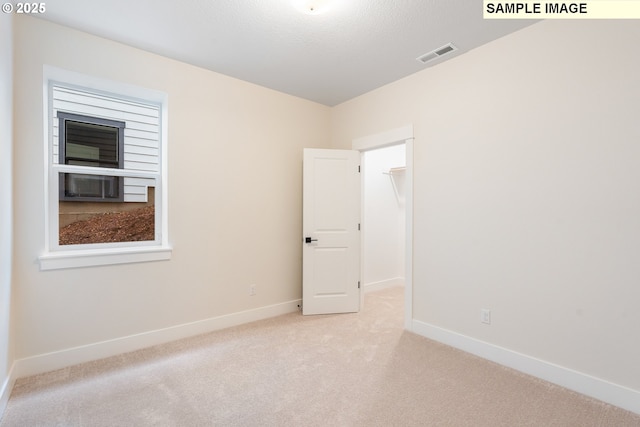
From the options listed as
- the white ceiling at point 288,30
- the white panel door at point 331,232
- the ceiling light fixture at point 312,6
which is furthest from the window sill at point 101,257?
the ceiling light fixture at point 312,6

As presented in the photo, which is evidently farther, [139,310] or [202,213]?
[202,213]

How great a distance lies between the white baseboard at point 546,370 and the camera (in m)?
1.95

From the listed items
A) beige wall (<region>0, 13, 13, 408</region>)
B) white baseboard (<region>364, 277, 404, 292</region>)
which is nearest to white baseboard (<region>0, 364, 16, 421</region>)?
beige wall (<region>0, 13, 13, 408</region>)

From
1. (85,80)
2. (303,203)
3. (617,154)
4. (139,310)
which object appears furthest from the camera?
(303,203)

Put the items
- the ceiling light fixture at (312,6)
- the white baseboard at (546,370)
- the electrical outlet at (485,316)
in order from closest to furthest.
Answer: the white baseboard at (546,370) < the ceiling light fixture at (312,6) < the electrical outlet at (485,316)

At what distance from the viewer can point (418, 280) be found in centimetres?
316

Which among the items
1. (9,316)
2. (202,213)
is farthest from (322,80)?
(9,316)

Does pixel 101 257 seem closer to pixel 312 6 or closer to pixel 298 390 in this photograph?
pixel 298 390

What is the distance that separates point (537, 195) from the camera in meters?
2.35

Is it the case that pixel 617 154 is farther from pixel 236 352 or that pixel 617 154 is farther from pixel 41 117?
pixel 41 117

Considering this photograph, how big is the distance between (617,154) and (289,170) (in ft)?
9.80

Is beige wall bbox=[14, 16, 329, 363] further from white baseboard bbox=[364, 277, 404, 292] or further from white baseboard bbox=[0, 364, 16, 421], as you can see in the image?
white baseboard bbox=[364, 277, 404, 292]

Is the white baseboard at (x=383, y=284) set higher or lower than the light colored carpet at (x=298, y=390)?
higher

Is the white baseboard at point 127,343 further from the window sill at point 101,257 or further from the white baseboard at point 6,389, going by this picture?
the window sill at point 101,257
